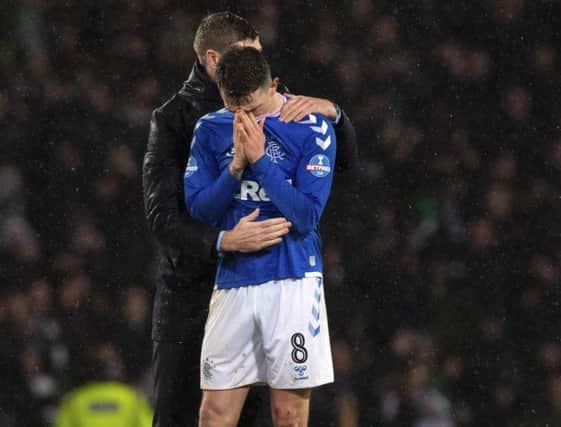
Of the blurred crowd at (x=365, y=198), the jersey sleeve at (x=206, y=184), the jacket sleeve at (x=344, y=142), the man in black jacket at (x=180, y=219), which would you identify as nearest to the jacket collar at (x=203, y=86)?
the man in black jacket at (x=180, y=219)

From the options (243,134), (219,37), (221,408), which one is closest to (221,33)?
(219,37)

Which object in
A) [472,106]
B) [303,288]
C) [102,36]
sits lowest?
[303,288]

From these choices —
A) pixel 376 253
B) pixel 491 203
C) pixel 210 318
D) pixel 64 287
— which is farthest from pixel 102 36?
pixel 210 318

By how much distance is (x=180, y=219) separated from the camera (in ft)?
8.71

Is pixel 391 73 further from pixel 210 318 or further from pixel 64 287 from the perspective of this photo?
pixel 210 318

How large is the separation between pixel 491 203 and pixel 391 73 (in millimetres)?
627

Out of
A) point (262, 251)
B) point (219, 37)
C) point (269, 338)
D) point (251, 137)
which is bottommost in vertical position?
point (269, 338)

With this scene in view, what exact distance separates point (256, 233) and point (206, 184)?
173 millimetres

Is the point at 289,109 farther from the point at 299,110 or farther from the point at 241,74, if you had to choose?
the point at 241,74

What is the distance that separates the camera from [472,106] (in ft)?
13.8

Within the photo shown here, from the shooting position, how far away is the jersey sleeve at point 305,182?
7.69ft

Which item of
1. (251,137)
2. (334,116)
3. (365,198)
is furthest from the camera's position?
(365,198)

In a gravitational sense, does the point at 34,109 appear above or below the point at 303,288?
above

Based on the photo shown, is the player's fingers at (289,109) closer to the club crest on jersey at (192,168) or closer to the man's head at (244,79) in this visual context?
the man's head at (244,79)
